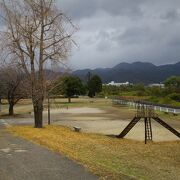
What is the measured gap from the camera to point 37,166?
41.2 feet

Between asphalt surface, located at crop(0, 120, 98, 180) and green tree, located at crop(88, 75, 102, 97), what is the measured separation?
12900 centimetres

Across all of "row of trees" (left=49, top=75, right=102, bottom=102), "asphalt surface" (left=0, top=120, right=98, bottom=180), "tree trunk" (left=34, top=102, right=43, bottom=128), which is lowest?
"asphalt surface" (left=0, top=120, right=98, bottom=180)

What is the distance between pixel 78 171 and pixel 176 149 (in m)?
12.5

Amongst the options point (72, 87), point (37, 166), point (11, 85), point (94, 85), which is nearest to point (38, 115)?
point (37, 166)

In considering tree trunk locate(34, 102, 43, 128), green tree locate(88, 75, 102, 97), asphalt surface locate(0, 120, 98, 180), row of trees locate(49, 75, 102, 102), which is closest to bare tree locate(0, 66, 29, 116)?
row of trees locate(49, 75, 102, 102)

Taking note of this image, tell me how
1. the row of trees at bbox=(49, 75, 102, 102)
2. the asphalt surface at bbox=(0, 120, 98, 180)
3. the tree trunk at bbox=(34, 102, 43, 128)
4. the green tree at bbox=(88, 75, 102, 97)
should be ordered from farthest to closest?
the green tree at bbox=(88, 75, 102, 97)
the row of trees at bbox=(49, 75, 102, 102)
the tree trunk at bbox=(34, 102, 43, 128)
the asphalt surface at bbox=(0, 120, 98, 180)

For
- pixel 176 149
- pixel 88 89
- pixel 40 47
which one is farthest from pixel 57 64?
pixel 88 89

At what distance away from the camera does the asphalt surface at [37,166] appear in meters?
11.0

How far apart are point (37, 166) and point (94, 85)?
134 m

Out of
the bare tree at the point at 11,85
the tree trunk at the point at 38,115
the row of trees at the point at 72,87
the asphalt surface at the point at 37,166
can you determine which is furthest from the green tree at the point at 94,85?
the asphalt surface at the point at 37,166

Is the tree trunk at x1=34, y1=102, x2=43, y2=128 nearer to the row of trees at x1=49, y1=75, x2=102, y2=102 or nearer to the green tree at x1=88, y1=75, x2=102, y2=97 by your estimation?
the row of trees at x1=49, y1=75, x2=102, y2=102

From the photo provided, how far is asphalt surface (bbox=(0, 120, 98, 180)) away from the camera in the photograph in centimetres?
1098

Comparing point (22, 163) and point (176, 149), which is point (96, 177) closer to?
point (22, 163)

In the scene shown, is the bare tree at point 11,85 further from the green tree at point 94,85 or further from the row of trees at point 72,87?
the green tree at point 94,85
